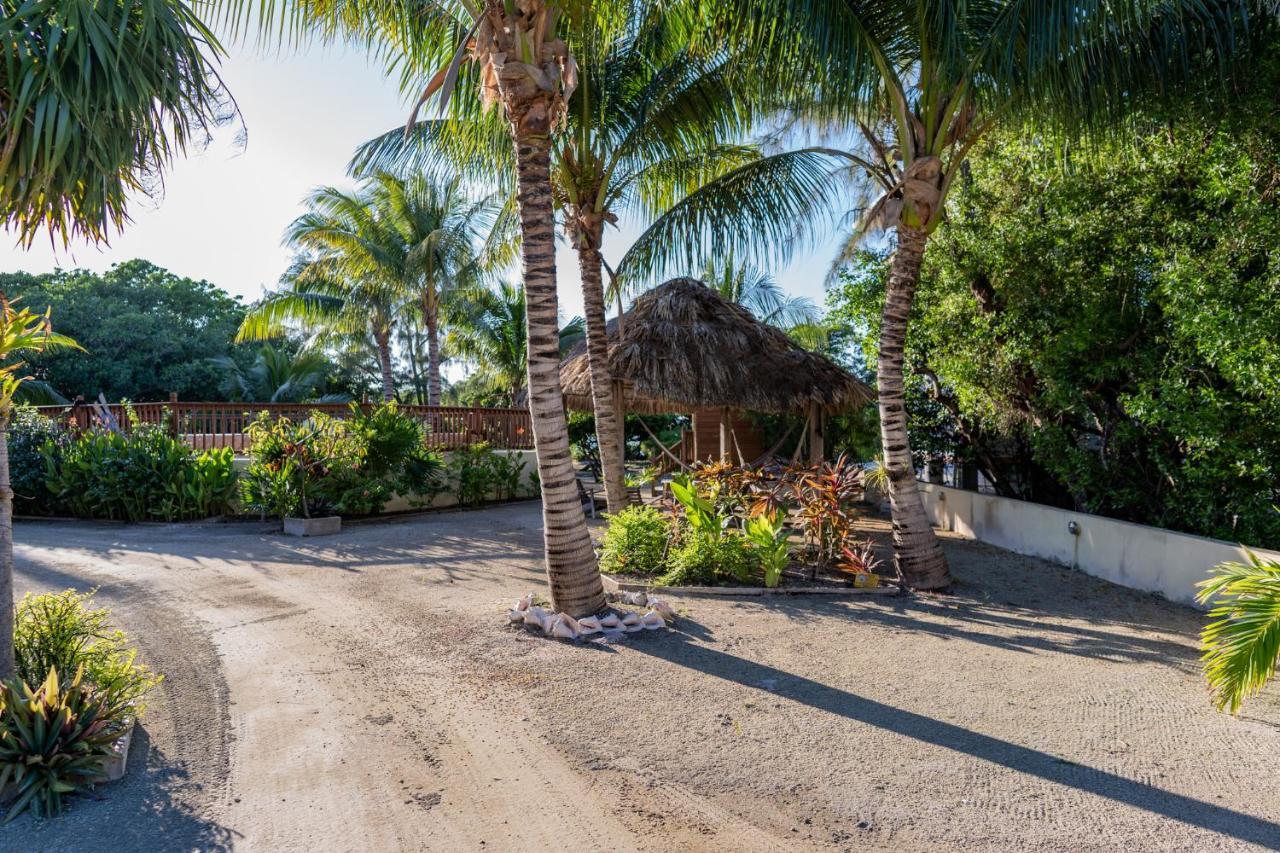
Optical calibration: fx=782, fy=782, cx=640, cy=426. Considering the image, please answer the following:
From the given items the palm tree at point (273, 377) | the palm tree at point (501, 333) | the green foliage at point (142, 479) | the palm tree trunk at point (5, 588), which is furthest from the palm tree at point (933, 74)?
the palm tree at point (273, 377)

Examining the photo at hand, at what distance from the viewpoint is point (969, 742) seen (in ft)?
13.5

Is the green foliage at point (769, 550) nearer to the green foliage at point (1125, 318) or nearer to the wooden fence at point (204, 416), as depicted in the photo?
the green foliage at point (1125, 318)

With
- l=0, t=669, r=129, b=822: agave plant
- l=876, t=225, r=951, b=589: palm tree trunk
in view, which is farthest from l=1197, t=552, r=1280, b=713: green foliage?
Result: l=0, t=669, r=129, b=822: agave plant

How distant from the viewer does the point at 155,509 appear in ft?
38.6

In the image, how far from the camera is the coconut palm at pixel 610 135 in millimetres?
9461

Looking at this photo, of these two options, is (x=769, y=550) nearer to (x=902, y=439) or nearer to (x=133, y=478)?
(x=902, y=439)

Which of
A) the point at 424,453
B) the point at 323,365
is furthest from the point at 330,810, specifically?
the point at 323,365

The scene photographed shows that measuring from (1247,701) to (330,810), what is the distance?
5.25m

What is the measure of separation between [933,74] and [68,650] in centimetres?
823

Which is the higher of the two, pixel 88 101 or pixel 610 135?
pixel 610 135

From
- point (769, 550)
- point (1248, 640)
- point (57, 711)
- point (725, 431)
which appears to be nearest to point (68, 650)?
point (57, 711)

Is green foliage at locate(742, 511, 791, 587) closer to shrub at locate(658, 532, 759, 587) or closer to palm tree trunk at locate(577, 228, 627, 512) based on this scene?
shrub at locate(658, 532, 759, 587)

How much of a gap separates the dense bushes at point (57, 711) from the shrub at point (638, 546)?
4610 millimetres

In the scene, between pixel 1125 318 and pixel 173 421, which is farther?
pixel 173 421
